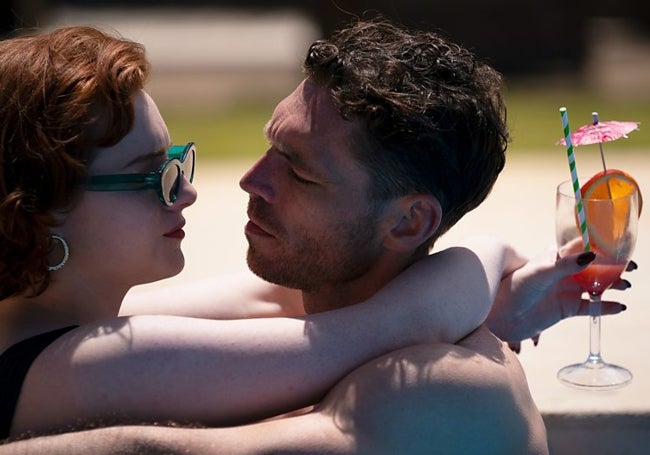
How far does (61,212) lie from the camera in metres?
2.53

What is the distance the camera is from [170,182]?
2666 millimetres

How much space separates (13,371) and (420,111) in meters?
1.15

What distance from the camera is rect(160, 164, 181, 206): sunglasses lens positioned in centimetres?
262

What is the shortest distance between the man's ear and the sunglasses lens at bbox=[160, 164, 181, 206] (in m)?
0.58

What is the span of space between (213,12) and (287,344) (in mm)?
18040

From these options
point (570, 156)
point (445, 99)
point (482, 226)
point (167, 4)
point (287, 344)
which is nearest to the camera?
point (287, 344)

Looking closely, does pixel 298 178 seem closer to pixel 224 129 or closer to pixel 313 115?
pixel 313 115

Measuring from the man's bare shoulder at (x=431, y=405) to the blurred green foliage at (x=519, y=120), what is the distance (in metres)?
7.21

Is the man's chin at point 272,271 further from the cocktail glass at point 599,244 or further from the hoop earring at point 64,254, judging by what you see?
the cocktail glass at point 599,244

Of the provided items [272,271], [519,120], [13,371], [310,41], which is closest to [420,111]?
[272,271]

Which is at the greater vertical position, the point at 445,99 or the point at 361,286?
the point at 445,99

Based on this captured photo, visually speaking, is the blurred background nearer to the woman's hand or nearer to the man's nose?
the woman's hand

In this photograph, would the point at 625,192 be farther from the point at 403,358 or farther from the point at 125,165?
the point at 125,165

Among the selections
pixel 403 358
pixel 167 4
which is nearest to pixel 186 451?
pixel 403 358
